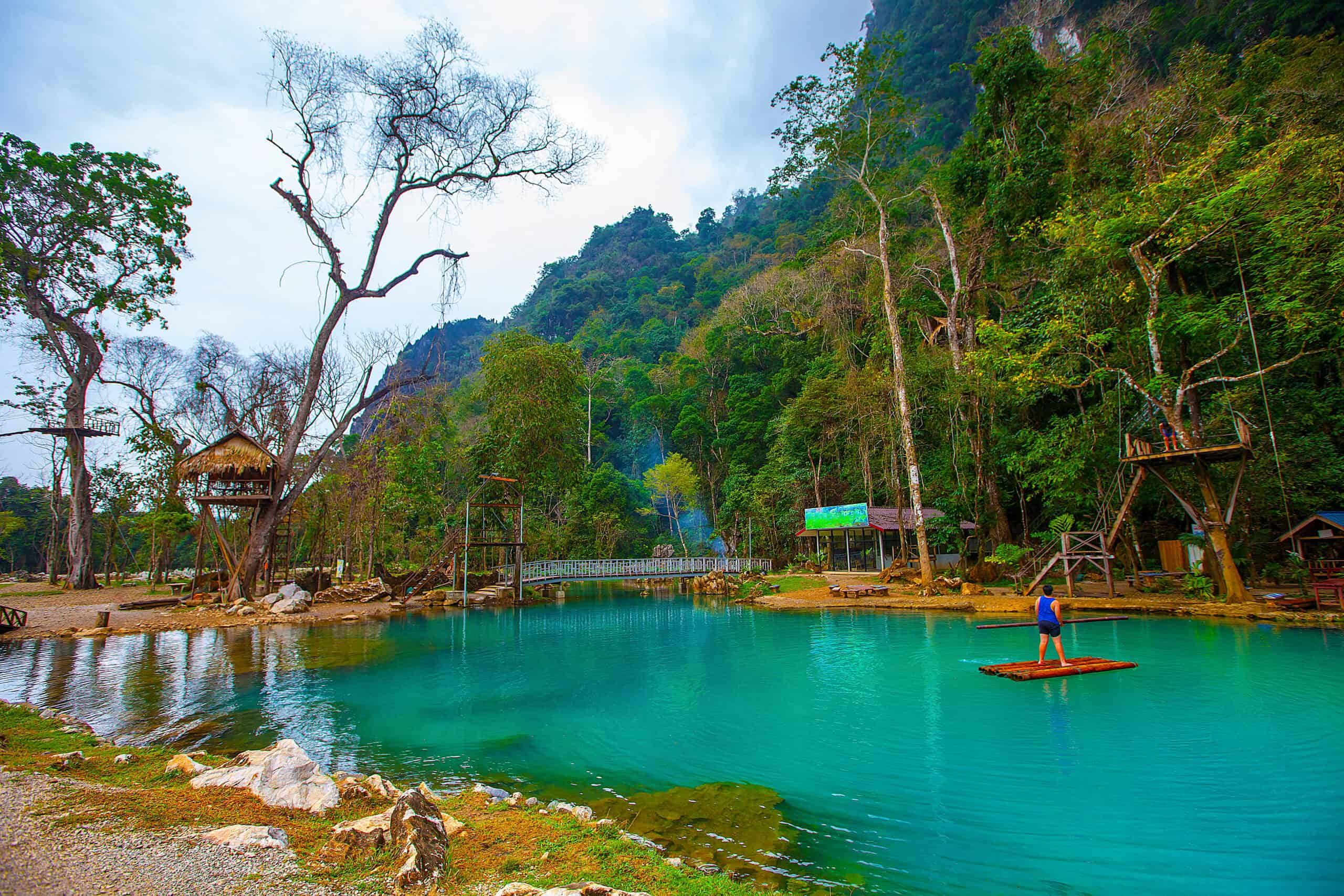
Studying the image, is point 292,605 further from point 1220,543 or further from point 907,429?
point 1220,543

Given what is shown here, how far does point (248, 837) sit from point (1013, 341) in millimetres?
17179

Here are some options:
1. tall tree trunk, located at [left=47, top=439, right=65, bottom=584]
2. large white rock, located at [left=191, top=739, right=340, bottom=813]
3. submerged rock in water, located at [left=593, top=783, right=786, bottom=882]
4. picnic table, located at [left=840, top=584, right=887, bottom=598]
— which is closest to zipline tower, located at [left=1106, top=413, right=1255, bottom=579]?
picnic table, located at [left=840, top=584, right=887, bottom=598]

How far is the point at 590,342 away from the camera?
5688cm

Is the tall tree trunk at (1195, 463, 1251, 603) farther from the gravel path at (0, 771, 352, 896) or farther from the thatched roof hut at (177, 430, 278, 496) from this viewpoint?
the thatched roof hut at (177, 430, 278, 496)

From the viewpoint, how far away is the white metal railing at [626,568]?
24294mm

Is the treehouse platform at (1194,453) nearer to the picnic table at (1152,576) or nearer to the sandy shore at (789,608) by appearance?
the sandy shore at (789,608)

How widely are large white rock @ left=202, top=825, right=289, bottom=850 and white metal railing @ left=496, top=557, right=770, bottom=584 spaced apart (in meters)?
19.5

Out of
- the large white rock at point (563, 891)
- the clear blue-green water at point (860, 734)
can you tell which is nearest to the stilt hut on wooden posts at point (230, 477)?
the clear blue-green water at point (860, 734)

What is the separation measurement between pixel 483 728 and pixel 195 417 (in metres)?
24.0

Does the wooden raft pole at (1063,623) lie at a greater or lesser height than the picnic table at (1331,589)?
lesser

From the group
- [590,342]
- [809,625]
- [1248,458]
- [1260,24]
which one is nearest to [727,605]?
[809,625]

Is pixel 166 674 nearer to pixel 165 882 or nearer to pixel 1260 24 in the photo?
pixel 165 882

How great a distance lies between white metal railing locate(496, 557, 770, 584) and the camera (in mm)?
24294

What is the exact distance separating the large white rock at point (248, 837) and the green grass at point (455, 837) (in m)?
0.10
